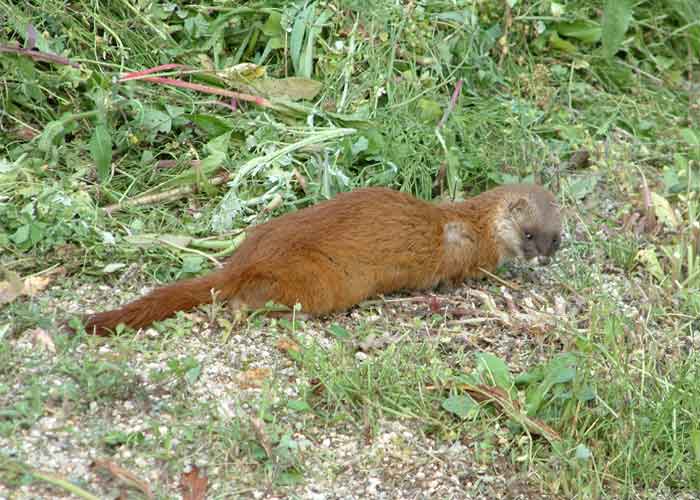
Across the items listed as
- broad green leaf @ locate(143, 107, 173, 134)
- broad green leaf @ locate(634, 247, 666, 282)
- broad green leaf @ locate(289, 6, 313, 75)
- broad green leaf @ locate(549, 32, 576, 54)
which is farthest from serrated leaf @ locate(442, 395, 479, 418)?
broad green leaf @ locate(549, 32, 576, 54)

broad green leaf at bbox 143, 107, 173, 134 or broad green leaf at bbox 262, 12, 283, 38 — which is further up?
broad green leaf at bbox 262, 12, 283, 38

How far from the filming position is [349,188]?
5.67 meters

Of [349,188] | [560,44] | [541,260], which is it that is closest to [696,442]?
[541,260]

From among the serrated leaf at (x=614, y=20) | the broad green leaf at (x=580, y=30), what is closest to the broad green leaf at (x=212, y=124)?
the broad green leaf at (x=580, y=30)

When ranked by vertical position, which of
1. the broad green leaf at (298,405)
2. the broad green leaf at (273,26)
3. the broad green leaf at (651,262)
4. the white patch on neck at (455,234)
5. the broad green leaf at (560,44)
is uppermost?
the broad green leaf at (273,26)

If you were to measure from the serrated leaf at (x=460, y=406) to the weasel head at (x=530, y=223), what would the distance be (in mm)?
1588

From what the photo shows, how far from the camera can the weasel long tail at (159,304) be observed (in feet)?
14.5

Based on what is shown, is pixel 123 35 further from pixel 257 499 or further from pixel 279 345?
pixel 257 499

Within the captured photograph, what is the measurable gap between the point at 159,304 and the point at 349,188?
4.85 feet

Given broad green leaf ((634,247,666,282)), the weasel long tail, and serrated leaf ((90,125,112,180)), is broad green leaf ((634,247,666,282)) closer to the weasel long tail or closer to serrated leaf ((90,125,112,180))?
the weasel long tail

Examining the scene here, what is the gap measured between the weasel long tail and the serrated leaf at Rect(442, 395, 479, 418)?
1.14 m

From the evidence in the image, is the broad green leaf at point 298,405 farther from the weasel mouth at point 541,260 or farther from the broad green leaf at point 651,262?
the broad green leaf at point 651,262

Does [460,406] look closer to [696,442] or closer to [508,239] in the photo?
[696,442]

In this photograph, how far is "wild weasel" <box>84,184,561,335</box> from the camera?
15.4ft
